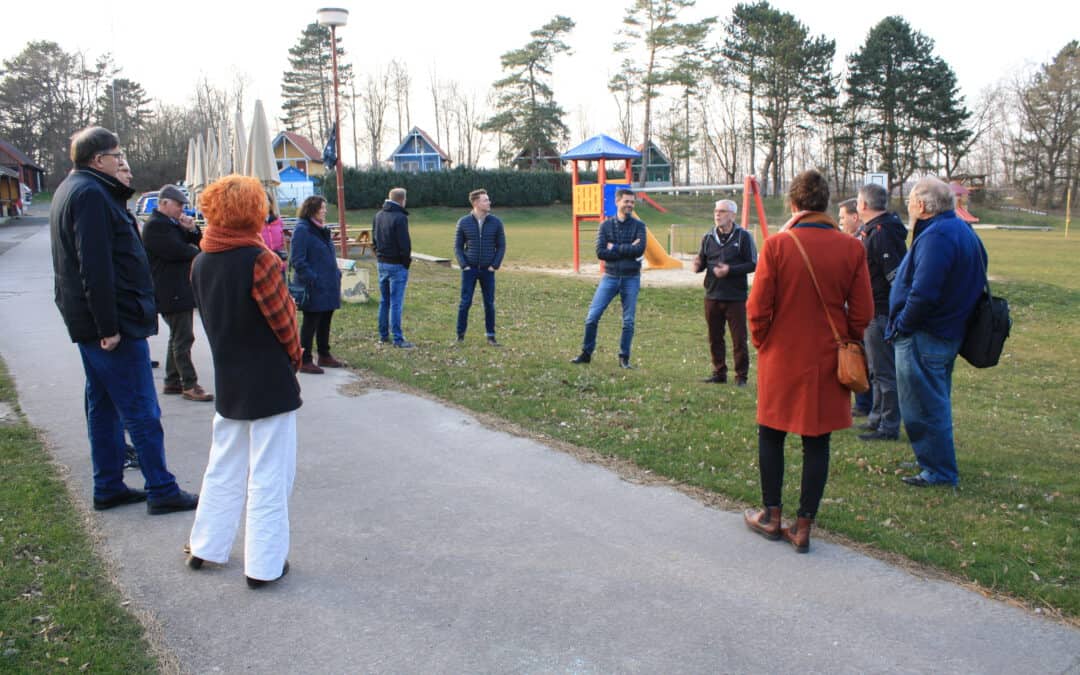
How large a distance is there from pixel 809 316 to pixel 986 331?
1.79 meters

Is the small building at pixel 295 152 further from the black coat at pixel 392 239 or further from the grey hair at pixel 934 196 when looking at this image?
the grey hair at pixel 934 196

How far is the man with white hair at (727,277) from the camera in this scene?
825cm

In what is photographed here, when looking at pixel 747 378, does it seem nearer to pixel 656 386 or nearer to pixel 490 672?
pixel 656 386

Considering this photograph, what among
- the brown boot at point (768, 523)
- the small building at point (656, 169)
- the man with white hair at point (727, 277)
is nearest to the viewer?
the brown boot at point (768, 523)

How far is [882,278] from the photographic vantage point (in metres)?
6.44

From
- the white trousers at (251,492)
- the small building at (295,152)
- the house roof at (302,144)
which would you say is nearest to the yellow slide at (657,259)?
the white trousers at (251,492)

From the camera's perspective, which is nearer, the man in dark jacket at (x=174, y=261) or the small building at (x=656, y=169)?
the man in dark jacket at (x=174, y=261)

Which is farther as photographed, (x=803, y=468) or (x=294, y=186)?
(x=294, y=186)

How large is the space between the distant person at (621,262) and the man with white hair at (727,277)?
31.8 inches

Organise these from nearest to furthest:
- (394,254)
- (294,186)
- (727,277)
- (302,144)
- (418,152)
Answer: (727,277) < (394,254) < (294,186) < (302,144) < (418,152)

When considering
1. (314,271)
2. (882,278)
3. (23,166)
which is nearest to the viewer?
(882,278)

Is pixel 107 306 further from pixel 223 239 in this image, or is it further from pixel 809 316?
pixel 809 316

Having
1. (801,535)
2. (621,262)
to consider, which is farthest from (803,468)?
(621,262)

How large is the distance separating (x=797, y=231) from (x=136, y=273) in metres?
3.62
